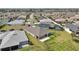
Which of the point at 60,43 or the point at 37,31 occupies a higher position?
the point at 37,31

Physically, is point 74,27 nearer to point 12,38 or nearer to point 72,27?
point 72,27

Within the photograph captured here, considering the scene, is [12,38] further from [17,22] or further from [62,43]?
[62,43]

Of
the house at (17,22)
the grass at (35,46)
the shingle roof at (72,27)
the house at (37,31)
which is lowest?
the grass at (35,46)

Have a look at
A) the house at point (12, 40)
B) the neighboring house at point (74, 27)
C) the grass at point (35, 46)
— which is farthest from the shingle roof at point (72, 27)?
the house at point (12, 40)

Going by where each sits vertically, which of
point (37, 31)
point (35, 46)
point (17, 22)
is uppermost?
point (17, 22)

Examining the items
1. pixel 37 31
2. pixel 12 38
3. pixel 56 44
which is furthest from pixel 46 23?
pixel 12 38

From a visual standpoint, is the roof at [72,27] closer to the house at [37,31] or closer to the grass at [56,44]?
the grass at [56,44]


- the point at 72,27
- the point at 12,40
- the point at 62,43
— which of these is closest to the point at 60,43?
the point at 62,43
